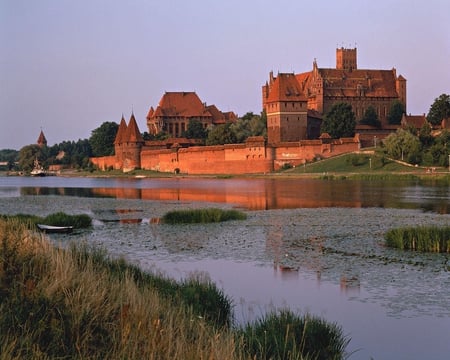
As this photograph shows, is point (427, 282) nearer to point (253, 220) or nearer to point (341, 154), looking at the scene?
point (253, 220)

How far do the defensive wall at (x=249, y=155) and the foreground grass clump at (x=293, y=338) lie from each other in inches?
1684

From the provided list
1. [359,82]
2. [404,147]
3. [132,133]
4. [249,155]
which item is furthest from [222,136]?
[404,147]

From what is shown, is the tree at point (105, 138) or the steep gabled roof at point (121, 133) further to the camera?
the tree at point (105, 138)

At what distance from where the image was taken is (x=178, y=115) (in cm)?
7762

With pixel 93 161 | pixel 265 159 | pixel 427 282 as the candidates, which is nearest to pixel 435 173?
pixel 265 159

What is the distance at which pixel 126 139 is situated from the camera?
63.1 meters

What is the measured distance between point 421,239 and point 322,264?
2000 millimetres

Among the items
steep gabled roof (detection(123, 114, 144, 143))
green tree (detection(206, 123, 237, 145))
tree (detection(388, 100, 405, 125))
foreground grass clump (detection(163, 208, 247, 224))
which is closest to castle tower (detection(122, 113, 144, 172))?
steep gabled roof (detection(123, 114, 144, 143))

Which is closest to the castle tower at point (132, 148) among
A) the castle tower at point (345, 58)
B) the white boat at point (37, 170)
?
the white boat at point (37, 170)

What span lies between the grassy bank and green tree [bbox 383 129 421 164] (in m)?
36.6

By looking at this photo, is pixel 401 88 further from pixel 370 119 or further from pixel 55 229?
pixel 55 229

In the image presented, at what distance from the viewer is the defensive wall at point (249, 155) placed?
4850cm

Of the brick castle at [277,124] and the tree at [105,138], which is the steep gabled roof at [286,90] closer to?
the brick castle at [277,124]

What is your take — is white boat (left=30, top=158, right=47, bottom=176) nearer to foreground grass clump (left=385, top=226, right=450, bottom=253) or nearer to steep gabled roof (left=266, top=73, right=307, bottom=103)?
steep gabled roof (left=266, top=73, right=307, bottom=103)
